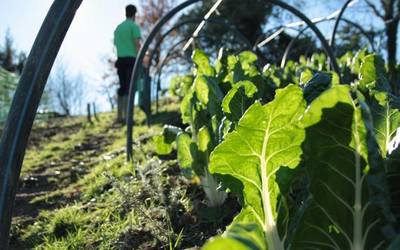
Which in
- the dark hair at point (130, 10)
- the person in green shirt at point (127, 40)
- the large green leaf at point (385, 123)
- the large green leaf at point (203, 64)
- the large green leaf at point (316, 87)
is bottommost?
the large green leaf at point (385, 123)

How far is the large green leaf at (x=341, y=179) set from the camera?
0.96 metres

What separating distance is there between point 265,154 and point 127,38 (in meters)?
6.41

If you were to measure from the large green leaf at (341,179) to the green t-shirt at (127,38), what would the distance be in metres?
6.47

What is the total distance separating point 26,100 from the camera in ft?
4.15

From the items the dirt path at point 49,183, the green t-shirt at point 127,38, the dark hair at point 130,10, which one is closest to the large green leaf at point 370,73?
the dirt path at point 49,183

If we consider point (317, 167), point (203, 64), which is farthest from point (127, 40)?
point (317, 167)

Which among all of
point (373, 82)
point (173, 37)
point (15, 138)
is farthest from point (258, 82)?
point (173, 37)

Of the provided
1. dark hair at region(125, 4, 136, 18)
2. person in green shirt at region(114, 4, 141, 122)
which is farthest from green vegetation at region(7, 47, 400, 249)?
dark hair at region(125, 4, 136, 18)

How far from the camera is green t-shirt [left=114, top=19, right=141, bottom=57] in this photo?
7328 mm

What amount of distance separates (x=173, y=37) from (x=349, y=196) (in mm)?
25850

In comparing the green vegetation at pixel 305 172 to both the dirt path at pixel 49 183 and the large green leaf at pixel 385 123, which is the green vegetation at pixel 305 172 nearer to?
the large green leaf at pixel 385 123

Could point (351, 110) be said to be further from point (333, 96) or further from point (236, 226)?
point (236, 226)

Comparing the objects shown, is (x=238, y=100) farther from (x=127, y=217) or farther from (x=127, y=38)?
(x=127, y=38)

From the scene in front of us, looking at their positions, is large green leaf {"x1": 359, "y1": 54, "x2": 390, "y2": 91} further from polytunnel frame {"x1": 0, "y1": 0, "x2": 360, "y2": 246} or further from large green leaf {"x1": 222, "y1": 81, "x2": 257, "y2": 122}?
polytunnel frame {"x1": 0, "y1": 0, "x2": 360, "y2": 246}
